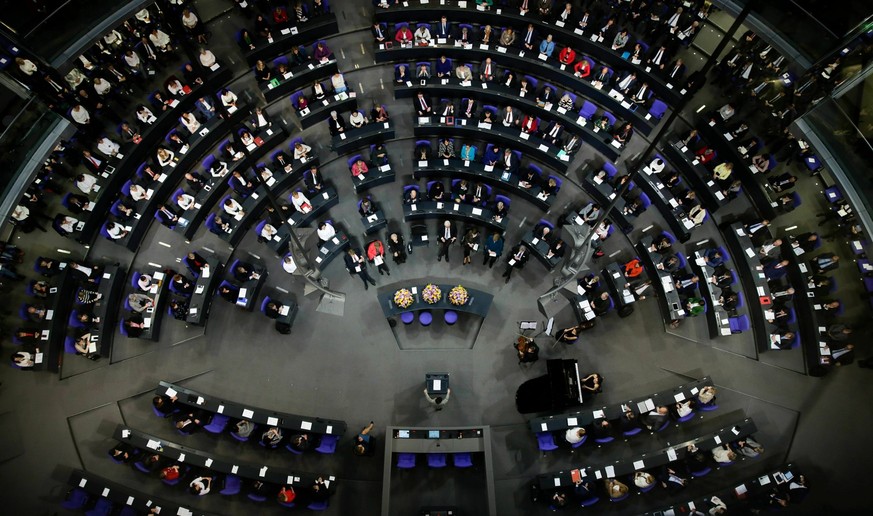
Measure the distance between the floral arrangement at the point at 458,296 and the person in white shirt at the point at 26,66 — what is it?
36.6 ft

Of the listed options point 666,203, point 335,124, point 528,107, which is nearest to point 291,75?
point 335,124

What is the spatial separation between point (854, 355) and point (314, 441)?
12.9 metres

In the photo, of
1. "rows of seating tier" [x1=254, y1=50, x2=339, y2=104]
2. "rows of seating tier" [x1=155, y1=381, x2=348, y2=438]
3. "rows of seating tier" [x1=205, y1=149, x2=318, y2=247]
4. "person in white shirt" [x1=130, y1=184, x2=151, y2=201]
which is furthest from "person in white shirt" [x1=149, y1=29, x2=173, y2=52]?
"rows of seating tier" [x1=155, y1=381, x2=348, y2=438]

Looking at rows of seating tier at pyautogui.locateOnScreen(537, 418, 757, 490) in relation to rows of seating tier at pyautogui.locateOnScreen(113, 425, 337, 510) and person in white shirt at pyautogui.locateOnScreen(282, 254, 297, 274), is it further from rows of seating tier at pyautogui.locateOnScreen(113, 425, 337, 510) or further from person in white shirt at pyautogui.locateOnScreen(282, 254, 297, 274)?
person in white shirt at pyautogui.locateOnScreen(282, 254, 297, 274)

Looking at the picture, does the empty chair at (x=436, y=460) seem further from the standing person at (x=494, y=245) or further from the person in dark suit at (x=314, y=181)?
the person in dark suit at (x=314, y=181)

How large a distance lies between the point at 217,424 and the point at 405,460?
423 cm

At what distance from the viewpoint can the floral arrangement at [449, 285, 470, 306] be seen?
39.2ft

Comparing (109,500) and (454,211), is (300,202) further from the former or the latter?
(109,500)

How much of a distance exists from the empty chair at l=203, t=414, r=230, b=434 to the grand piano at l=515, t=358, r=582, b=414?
260 inches

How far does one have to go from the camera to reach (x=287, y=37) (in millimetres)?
14039

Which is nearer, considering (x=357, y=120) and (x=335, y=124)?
(x=335, y=124)

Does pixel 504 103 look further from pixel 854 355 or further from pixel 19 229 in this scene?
pixel 19 229

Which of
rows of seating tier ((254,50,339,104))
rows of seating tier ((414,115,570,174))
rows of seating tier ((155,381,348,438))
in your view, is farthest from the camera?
rows of seating tier ((254,50,339,104))

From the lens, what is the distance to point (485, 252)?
1297cm
